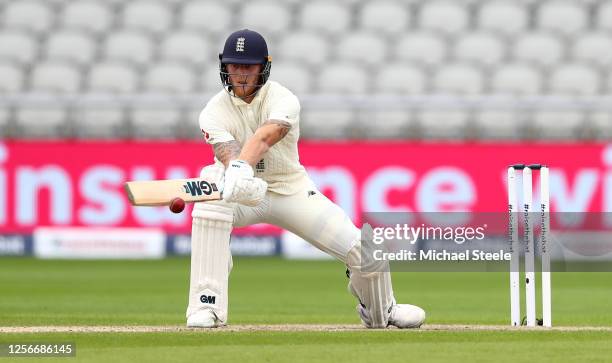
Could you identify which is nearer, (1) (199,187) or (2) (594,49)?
(1) (199,187)

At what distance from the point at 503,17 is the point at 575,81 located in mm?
1501

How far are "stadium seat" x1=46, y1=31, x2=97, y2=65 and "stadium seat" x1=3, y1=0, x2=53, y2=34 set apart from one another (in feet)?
1.00

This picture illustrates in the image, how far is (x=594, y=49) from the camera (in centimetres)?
1669

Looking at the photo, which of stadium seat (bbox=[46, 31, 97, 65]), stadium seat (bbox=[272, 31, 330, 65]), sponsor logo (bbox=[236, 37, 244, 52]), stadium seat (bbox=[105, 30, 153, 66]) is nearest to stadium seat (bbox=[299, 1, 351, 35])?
stadium seat (bbox=[272, 31, 330, 65])

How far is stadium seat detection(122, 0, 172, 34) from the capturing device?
57.5 ft

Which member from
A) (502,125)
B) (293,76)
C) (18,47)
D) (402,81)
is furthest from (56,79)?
(502,125)

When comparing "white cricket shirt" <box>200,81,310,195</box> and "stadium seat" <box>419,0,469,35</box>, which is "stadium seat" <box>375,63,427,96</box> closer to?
"stadium seat" <box>419,0,469,35</box>

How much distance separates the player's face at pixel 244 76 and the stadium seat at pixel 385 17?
9803 mm

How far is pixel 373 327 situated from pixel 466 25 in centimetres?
1001

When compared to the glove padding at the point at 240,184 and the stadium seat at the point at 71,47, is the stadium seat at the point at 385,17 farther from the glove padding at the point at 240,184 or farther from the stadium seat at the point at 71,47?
the glove padding at the point at 240,184

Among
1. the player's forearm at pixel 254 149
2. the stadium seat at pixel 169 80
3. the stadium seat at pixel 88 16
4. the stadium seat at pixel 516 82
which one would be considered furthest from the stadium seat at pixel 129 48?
the player's forearm at pixel 254 149

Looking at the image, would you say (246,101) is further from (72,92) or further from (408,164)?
(72,92)

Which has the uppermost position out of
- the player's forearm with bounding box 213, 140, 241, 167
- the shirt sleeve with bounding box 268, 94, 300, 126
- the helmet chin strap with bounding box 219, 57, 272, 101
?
the helmet chin strap with bounding box 219, 57, 272, 101

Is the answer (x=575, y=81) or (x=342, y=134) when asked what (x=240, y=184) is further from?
(x=575, y=81)
